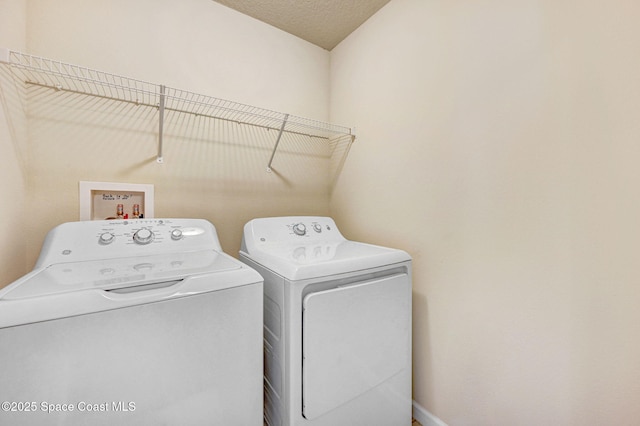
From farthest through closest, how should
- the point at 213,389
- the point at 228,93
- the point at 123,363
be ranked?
the point at 228,93, the point at 213,389, the point at 123,363

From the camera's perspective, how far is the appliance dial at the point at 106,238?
1.16 m

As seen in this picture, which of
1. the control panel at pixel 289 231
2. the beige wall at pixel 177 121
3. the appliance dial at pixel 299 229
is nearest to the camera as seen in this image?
the beige wall at pixel 177 121

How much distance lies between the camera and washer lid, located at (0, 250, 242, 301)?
2.41 ft

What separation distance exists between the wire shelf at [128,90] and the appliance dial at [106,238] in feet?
1.78

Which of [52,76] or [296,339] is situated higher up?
[52,76]

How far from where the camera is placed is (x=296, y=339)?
100 centimetres

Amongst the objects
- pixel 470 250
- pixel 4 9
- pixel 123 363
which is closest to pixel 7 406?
pixel 123 363

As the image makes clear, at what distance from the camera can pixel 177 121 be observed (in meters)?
1.58

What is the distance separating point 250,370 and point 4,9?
5.51 ft

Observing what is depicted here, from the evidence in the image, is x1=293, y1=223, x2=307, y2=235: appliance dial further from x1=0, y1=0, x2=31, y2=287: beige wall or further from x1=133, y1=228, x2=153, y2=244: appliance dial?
x1=0, y1=0, x2=31, y2=287: beige wall

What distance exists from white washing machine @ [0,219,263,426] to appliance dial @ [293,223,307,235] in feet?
2.03

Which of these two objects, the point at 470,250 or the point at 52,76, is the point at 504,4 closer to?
the point at 470,250

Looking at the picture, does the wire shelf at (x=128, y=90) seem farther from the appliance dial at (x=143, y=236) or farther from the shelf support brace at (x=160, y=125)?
the appliance dial at (x=143, y=236)

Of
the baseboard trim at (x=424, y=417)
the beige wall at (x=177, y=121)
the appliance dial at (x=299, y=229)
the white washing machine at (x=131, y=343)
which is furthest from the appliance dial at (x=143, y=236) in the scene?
the baseboard trim at (x=424, y=417)
